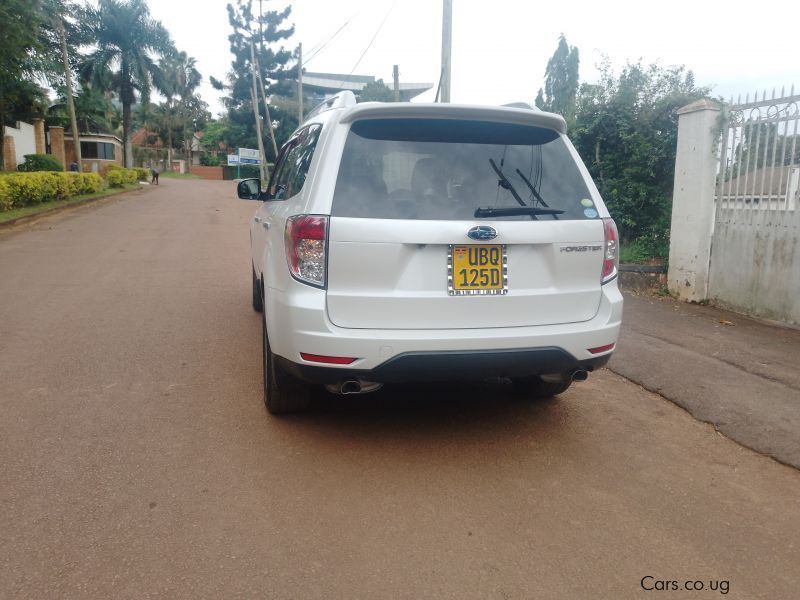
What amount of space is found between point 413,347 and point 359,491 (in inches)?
28.9

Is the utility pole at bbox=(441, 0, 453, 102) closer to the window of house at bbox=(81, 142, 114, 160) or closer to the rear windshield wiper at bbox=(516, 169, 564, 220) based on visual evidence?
the rear windshield wiper at bbox=(516, 169, 564, 220)

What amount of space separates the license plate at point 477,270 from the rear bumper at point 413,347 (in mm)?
203

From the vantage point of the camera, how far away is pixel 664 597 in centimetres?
249

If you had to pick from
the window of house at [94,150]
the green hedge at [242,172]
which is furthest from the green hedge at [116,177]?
the green hedge at [242,172]

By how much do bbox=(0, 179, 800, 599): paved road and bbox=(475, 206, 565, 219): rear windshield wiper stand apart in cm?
130

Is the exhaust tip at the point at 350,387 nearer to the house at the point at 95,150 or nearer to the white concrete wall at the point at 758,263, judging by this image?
the white concrete wall at the point at 758,263

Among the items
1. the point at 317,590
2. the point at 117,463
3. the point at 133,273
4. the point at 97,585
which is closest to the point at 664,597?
the point at 317,590

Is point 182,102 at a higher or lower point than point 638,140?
higher

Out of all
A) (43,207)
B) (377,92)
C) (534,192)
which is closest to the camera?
(534,192)

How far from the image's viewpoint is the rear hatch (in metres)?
3.28

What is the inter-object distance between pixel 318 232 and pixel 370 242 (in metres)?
0.26

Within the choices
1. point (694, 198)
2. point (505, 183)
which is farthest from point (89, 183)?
point (505, 183)

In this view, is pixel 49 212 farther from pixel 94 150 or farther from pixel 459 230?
pixel 94 150

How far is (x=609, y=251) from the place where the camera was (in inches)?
146
